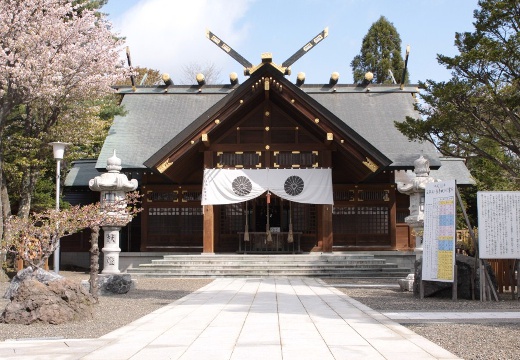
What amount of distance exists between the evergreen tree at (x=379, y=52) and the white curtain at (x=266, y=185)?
21331 millimetres

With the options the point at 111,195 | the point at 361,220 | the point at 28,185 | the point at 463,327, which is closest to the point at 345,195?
the point at 361,220

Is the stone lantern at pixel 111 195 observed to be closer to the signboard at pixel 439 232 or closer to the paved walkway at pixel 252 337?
the paved walkway at pixel 252 337

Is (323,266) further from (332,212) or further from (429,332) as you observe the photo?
(429,332)

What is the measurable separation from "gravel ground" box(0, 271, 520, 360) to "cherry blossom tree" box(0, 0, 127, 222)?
5784mm

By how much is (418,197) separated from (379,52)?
27744mm

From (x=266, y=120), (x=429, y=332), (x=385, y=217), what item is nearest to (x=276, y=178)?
(x=266, y=120)

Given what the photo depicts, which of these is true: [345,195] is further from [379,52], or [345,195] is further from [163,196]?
[379,52]

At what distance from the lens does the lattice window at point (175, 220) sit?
78.0ft

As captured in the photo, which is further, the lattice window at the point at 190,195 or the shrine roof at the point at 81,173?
the shrine roof at the point at 81,173

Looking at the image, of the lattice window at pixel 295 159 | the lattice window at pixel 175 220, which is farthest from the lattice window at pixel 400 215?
the lattice window at pixel 175 220

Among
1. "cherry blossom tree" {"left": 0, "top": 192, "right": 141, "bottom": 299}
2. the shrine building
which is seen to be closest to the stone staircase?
the shrine building

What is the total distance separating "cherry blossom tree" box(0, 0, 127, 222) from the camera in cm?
1906

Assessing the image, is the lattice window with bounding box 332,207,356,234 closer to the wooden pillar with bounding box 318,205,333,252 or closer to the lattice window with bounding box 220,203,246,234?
the wooden pillar with bounding box 318,205,333,252

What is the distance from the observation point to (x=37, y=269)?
1234 cm
